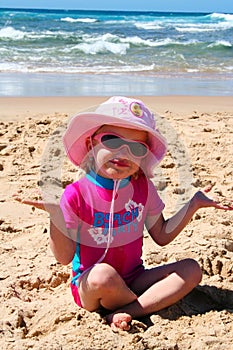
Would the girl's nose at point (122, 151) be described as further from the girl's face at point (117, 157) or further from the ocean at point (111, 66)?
the ocean at point (111, 66)

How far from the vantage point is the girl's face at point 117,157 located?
2.08 m

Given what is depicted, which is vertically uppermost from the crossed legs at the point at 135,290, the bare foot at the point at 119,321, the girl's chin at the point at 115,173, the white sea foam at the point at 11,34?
the white sea foam at the point at 11,34

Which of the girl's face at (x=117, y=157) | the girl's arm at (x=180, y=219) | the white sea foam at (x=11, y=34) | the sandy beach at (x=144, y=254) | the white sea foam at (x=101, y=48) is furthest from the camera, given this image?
the white sea foam at (x=11, y=34)

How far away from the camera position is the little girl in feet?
6.81

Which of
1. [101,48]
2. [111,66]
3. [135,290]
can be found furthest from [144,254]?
[101,48]

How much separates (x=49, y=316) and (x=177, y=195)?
177 centimetres

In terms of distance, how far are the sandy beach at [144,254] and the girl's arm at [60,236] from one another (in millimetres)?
240

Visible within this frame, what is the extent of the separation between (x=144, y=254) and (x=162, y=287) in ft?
1.78

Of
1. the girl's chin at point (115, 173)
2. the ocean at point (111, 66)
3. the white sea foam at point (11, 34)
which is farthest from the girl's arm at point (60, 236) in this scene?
the white sea foam at point (11, 34)

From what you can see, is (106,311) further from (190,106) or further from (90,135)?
(190,106)

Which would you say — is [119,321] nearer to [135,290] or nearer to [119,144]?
[135,290]

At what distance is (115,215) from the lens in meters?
2.18

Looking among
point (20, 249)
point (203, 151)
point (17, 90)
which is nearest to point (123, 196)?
point (20, 249)

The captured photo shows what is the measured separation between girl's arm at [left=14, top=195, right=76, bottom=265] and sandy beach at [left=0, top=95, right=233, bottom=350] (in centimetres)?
24
